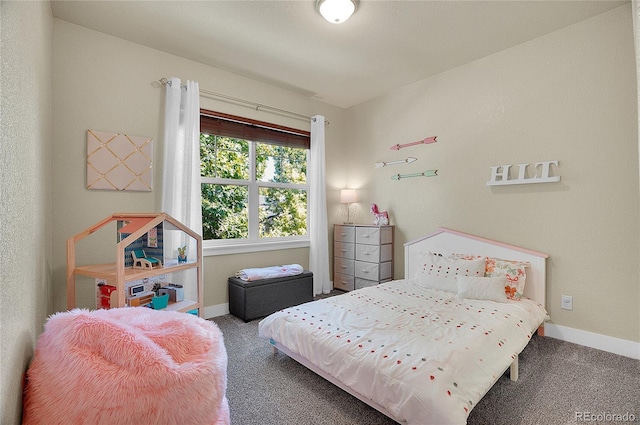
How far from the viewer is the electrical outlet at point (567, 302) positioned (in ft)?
8.29

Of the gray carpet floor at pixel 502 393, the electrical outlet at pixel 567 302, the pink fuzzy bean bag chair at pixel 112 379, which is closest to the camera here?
the pink fuzzy bean bag chair at pixel 112 379

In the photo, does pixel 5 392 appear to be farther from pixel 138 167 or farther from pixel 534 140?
pixel 534 140

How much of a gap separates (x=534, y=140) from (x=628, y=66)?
A: 749 millimetres

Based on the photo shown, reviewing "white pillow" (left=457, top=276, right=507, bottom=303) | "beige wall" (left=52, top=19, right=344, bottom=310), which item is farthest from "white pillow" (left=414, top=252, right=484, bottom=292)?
"beige wall" (left=52, top=19, right=344, bottom=310)

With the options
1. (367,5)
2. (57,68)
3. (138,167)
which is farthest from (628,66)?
(57,68)

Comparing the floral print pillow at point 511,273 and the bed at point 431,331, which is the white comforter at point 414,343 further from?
the floral print pillow at point 511,273

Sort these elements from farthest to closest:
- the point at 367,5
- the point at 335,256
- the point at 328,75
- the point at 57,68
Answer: the point at 335,256 → the point at 328,75 → the point at 57,68 → the point at 367,5

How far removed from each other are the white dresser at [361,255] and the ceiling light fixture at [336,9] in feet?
7.44

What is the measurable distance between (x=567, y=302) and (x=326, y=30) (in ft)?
10.2

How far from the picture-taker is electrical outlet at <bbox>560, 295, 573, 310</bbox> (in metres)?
2.53

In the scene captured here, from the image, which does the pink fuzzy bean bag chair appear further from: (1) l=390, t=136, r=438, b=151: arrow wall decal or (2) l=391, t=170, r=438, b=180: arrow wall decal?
(1) l=390, t=136, r=438, b=151: arrow wall decal

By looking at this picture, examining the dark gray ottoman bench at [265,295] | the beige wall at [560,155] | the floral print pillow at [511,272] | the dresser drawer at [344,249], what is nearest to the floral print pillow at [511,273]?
the floral print pillow at [511,272]

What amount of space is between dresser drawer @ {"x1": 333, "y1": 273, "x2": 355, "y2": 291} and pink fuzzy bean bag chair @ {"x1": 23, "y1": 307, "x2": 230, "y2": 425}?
2.94 meters

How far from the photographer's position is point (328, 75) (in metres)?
3.37
